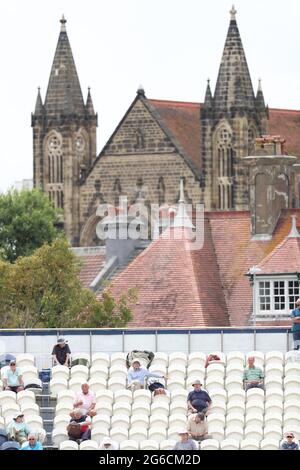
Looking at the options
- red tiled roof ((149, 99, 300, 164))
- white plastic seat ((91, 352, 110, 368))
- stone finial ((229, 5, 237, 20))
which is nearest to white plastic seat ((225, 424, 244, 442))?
white plastic seat ((91, 352, 110, 368))

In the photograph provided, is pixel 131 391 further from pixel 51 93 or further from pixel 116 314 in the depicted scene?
pixel 51 93

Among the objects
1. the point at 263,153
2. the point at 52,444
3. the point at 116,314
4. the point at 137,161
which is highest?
the point at 137,161

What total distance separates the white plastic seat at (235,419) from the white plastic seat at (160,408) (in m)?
0.98

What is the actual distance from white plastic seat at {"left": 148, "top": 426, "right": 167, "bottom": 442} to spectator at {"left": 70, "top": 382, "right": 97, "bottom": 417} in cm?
130

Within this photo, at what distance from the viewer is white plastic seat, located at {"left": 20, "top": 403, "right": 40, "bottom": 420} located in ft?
154

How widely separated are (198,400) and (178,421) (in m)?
0.52

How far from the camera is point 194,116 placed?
14738cm

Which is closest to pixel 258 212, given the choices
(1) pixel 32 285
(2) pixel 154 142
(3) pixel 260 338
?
(1) pixel 32 285

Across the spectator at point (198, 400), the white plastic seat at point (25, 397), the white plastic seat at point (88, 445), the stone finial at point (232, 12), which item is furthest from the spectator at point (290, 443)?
the stone finial at point (232, 12)

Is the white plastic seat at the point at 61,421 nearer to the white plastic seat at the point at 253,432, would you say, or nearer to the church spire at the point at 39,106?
the white plastic seat at the point at 253,432

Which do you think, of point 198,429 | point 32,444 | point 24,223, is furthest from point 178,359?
point 24,223

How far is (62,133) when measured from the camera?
5935 inches

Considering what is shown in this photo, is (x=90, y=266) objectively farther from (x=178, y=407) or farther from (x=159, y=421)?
(x=159, y=421)

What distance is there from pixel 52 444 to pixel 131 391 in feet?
8.36
